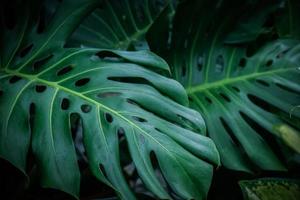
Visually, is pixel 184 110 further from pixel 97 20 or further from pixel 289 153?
pixel 97 20

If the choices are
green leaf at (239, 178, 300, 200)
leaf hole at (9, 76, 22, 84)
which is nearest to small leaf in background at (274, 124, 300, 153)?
green leaf at (239, 178, 300, 200)

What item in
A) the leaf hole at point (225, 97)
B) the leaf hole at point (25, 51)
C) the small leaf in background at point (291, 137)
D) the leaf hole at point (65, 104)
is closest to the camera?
the small leaf in background at point (291, 137)

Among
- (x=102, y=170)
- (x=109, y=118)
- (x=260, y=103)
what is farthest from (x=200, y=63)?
(x=102, y=170)

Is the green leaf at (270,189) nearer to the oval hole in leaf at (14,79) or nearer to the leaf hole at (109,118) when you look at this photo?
the leaf hole at (109,118)

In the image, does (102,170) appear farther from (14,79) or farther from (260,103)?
(260,103)

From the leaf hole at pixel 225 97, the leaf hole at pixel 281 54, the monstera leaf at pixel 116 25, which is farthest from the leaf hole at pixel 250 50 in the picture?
the monstera leaf at pixel 116 25

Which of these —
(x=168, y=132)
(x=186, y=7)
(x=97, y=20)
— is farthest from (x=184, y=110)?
(x=97, y=20)

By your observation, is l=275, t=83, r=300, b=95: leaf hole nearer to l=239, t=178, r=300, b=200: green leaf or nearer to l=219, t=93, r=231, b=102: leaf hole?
l=219, t=93, r=231, b=102: leaf hole
